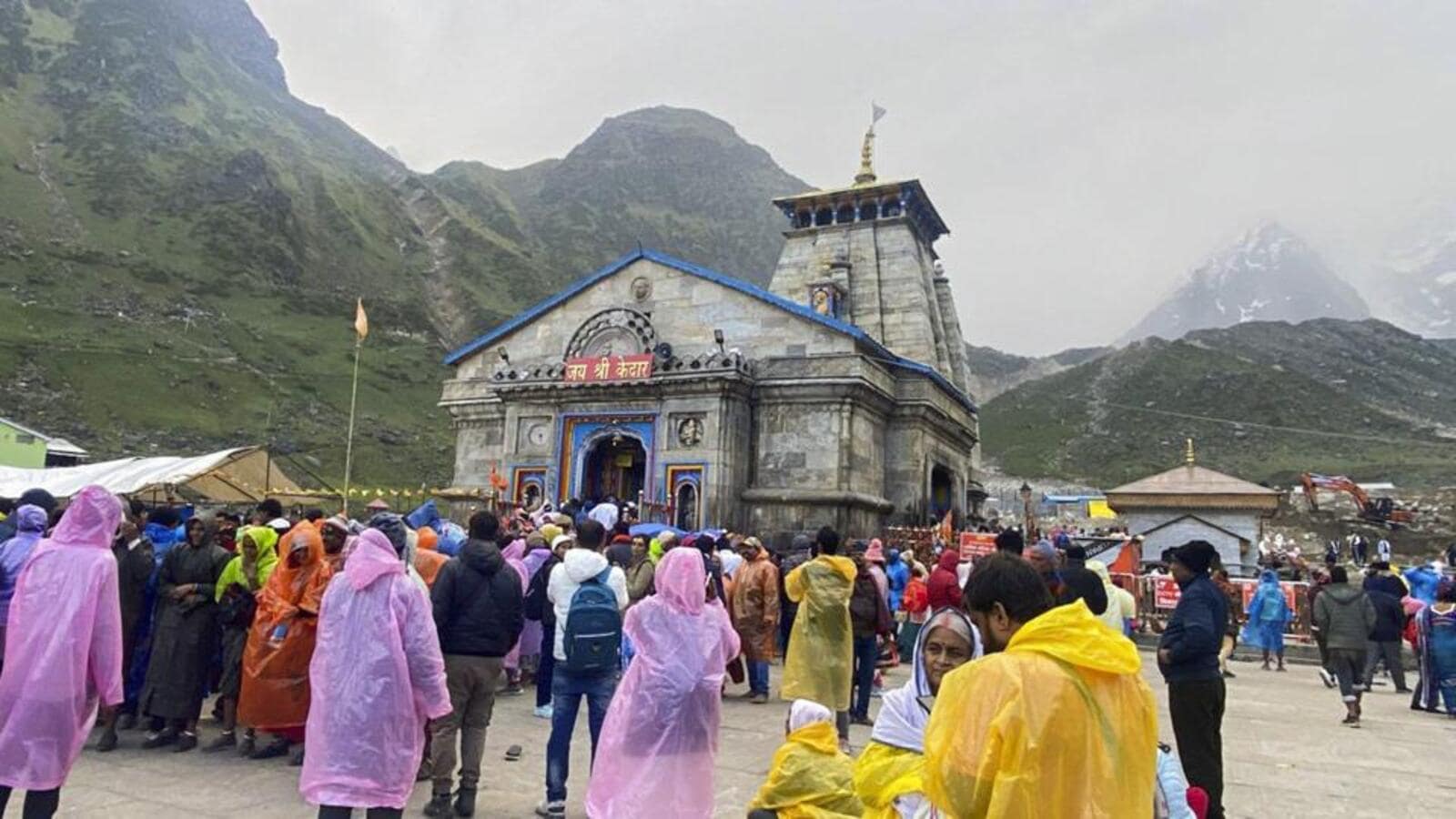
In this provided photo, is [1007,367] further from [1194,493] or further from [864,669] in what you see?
[864,669]

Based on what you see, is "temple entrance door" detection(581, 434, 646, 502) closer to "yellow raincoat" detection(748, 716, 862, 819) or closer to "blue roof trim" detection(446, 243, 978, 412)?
"blue roof trim" detection(446, 243, 978, 412)

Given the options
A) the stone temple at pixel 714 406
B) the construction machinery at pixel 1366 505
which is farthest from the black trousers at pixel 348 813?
the construction machinery at pixel 1366 505

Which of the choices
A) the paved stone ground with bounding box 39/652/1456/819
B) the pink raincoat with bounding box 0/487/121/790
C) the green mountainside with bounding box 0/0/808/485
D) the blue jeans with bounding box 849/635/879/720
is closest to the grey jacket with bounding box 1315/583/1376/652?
the paved stone ground with bounding box 39/652/1456/819

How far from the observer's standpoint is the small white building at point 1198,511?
20859mm

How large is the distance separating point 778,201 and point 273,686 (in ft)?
81.4

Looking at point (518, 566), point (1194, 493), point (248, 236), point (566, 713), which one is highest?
point (248, 236)

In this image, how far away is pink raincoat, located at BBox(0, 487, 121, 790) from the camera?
4.47 metres

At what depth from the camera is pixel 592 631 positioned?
18.6 ft

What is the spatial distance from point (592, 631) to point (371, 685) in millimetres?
1567

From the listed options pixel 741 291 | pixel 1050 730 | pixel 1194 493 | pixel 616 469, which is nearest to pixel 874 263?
pixel 741 291

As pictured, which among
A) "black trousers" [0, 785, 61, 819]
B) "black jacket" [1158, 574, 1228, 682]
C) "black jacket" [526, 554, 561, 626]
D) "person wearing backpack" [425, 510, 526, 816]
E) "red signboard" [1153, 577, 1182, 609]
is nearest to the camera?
"black trousers" [0, 785, 61, 819]

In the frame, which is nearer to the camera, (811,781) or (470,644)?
(811,781)

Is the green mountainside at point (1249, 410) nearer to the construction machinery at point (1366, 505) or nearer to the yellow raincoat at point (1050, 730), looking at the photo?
the construction machinery at point (1366, 505)

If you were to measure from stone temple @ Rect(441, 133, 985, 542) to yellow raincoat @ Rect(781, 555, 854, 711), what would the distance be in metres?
12.0
